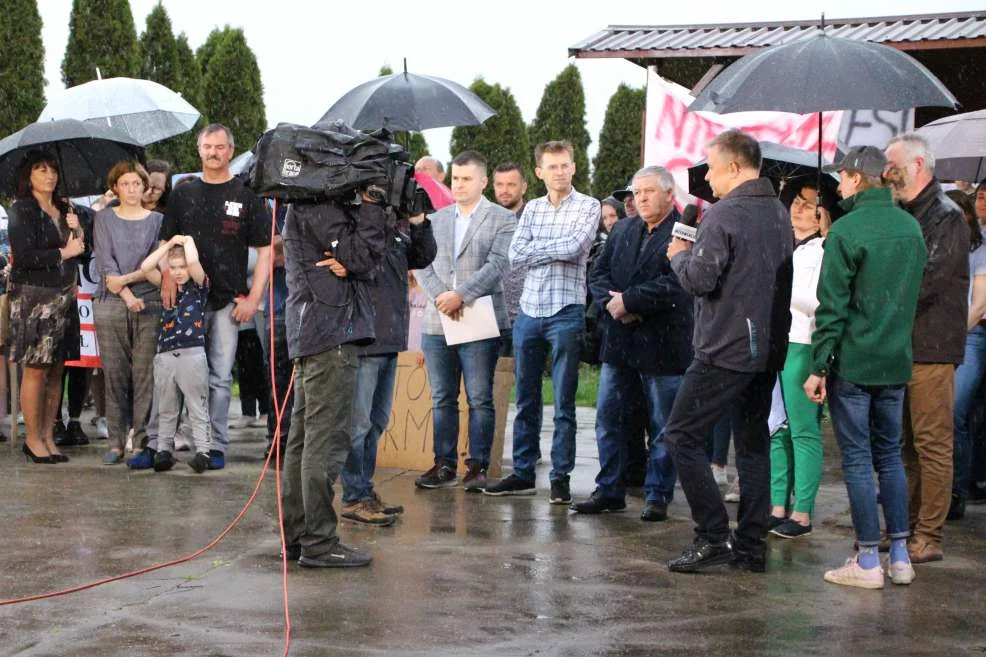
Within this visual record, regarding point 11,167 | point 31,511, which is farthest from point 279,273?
point 31,511

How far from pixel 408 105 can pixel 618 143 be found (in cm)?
1199

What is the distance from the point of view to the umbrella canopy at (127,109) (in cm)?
1034

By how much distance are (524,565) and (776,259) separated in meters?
1.77

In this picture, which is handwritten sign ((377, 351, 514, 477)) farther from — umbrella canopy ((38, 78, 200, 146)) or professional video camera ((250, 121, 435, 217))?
professional video camera ((250, 121, 435, 217))

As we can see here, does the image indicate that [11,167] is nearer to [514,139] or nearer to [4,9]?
[4,9]

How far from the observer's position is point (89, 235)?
945 cm

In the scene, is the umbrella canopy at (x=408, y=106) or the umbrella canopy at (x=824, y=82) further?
the umbrella canopy at (x=408, y=106)

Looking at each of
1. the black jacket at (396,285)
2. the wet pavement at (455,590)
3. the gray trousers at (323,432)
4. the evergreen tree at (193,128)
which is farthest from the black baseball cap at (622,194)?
the evergreen tree at (193,128)

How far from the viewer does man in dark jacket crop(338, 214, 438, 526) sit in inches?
268

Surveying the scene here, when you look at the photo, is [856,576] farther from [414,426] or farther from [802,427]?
[414,426]

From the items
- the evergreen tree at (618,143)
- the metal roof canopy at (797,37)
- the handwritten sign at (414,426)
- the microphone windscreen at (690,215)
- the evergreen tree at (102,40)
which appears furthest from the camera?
the evergreen tree at (618,143)

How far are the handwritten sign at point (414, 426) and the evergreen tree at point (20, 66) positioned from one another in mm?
10361

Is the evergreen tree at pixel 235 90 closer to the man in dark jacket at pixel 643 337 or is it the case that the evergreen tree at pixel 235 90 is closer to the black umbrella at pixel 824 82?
the man in dark jacket at pixel 643 337

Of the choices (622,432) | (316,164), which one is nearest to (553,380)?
(622,432)
